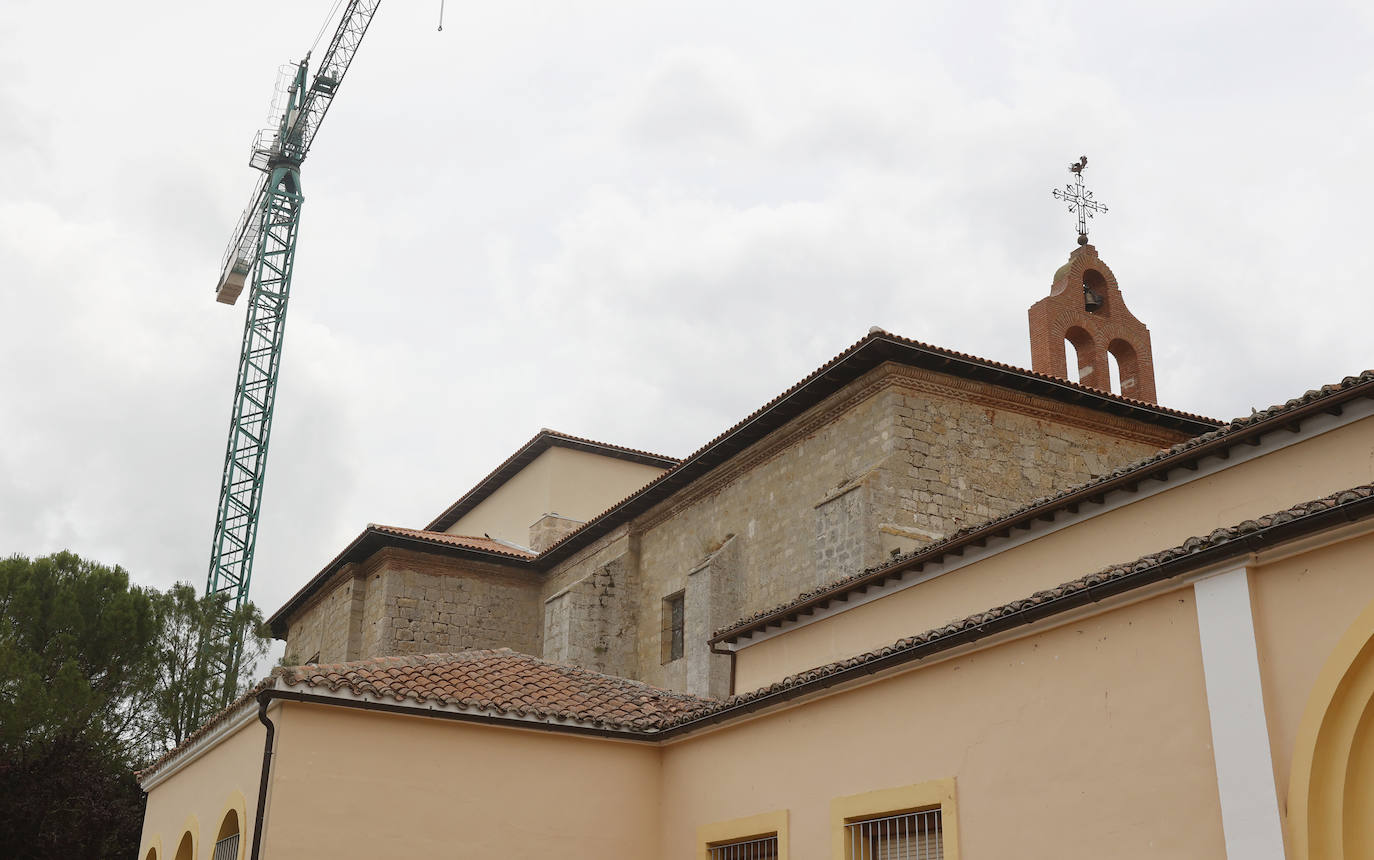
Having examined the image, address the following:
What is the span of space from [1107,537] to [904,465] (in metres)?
4.80

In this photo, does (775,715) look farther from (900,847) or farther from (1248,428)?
(1248,428)

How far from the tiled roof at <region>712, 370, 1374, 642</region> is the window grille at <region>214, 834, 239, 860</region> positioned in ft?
17.2

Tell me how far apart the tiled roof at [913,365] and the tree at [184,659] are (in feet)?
36.4

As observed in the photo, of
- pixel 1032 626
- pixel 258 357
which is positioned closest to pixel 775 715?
pixel 1032 626

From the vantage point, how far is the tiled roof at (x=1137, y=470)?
329 inches

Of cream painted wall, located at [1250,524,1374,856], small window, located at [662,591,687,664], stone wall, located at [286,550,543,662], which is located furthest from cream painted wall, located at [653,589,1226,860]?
stone wall, located at [286,550,543,662]

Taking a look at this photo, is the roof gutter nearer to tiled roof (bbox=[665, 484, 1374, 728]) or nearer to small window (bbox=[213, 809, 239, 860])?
tiled roof (bbox=[665, 484, 1374, 728])

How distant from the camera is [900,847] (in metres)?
8.14

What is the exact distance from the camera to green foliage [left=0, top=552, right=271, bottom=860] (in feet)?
65.2

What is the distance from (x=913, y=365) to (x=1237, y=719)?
30.6ft

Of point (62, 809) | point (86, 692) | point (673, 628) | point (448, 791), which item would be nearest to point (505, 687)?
point (448, 791)

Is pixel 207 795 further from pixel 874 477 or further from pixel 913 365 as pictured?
pixel 913 365

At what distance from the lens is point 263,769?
9.33 metres

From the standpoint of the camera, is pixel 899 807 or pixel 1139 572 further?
pixel 899 807
